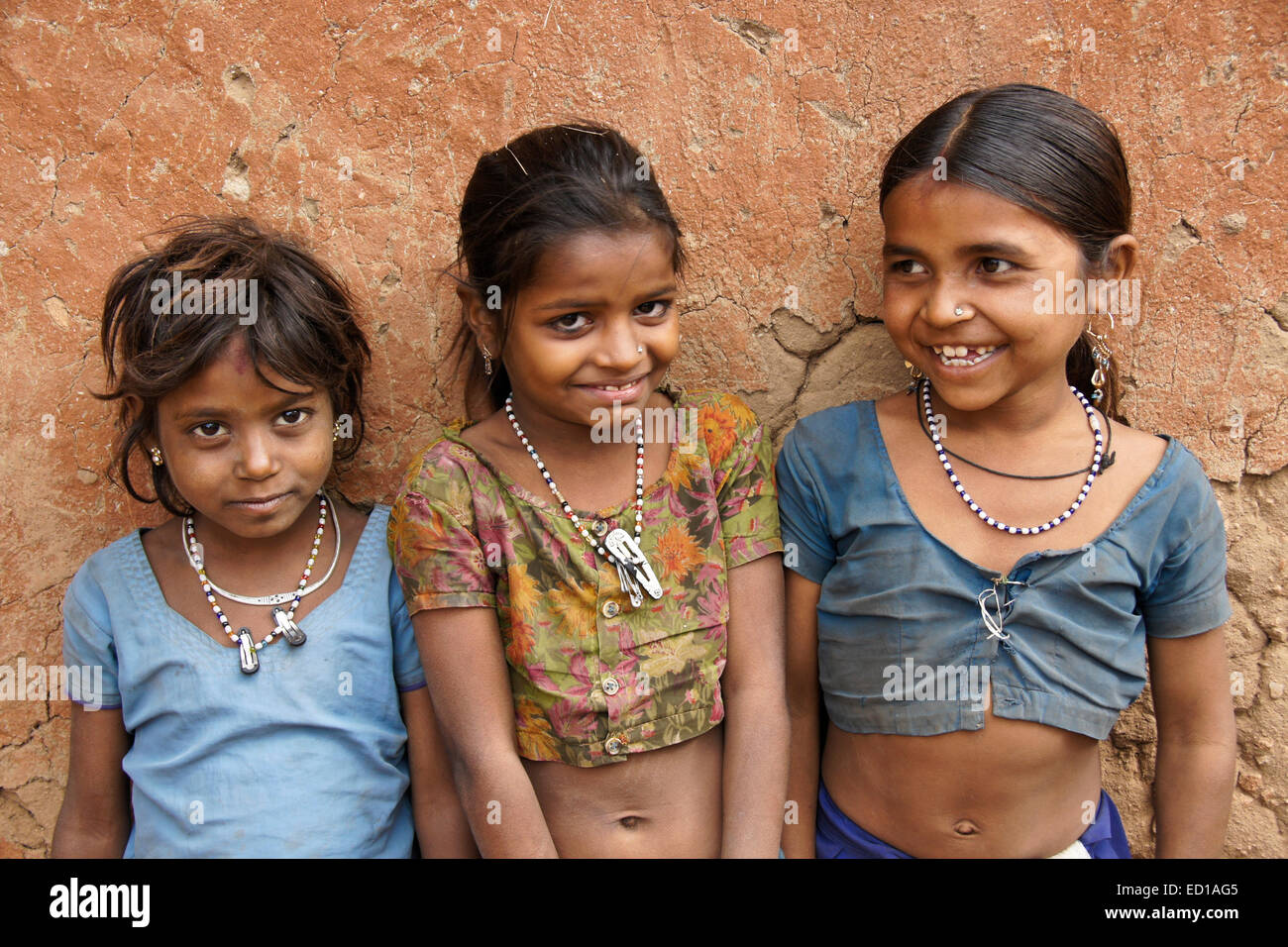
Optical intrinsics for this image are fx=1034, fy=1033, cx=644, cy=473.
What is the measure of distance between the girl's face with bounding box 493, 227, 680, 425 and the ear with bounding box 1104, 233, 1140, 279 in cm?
81

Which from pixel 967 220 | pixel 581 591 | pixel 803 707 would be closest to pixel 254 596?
pixel 581 591

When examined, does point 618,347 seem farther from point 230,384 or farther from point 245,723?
point 245,723

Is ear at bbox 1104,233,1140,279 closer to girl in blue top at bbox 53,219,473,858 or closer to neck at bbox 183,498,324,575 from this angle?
girl in blue top at bbox 53,219,473,858

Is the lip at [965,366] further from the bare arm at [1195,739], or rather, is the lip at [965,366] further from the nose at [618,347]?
the bare arm at [1195,739]

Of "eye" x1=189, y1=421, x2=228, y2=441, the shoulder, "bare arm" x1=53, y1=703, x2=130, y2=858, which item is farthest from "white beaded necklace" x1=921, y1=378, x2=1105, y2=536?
"bare arm" x1=53, y1=703, x2=130, y2=858

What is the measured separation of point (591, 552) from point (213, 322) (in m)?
0.81

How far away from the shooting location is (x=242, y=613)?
2066 millimetres

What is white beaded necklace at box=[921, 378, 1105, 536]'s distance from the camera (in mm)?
1952

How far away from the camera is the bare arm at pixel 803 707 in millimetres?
Answer: 2111

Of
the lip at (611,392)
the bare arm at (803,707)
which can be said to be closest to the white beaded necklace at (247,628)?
the lip at (611,392)

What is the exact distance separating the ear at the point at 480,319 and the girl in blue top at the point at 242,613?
29cm
